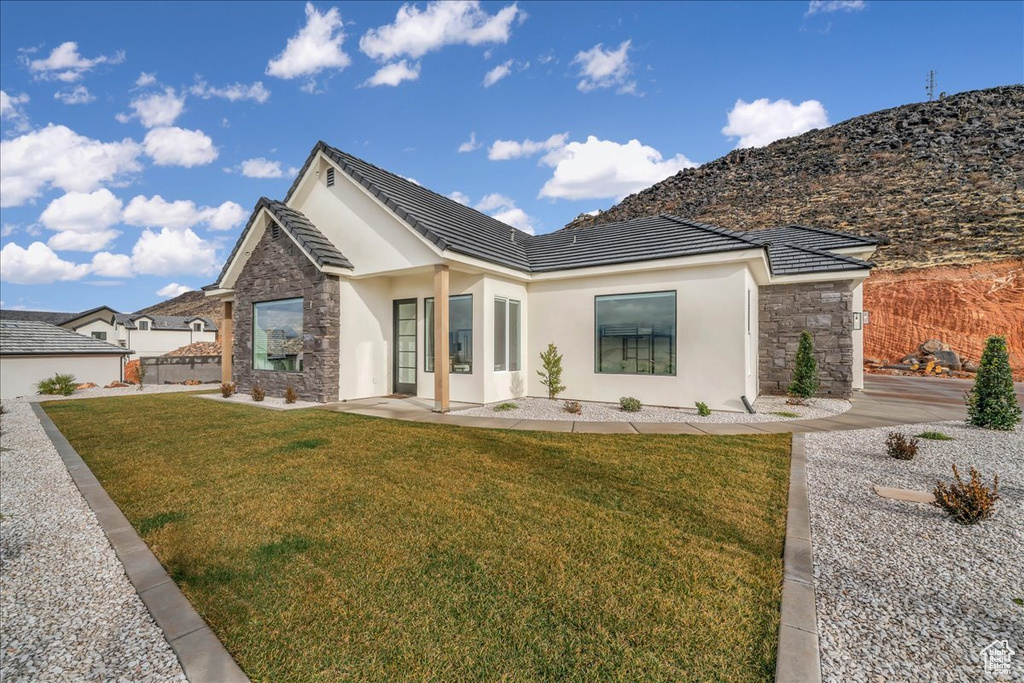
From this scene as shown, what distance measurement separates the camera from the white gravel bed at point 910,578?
222cm

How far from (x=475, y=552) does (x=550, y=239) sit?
11.5 m

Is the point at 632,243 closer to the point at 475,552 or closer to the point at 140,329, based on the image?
the point at 475,552

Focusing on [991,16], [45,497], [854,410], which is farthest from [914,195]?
[45,497]

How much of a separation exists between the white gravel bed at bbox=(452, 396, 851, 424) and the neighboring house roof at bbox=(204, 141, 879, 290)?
3639mm

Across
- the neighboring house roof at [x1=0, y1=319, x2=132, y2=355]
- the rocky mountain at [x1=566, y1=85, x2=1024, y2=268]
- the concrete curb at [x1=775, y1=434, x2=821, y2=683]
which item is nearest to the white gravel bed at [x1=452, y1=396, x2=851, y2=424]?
the concrete curb at [x1=775, y1=434, x2=821, y2=683]

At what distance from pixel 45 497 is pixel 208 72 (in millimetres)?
14526

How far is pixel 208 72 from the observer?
13.5 meters

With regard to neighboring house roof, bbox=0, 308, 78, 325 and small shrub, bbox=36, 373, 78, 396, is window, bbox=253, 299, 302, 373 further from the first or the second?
neighboring house roof, bbox=0, 308, 78, 325

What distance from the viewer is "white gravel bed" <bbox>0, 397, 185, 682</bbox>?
2270 millimetres

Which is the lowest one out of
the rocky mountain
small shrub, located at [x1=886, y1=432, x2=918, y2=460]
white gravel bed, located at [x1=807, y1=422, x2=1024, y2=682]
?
white gravel bed, located at [x1=807, y1=422, x2=1024, y2=682]

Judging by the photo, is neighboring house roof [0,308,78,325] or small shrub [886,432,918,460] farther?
neighboring house roof [0,308,78,325]

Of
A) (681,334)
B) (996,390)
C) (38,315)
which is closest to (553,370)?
(681,334)

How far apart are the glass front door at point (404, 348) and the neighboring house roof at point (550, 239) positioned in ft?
6.69

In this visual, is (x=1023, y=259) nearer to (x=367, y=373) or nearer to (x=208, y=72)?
(x=367, y=373)
